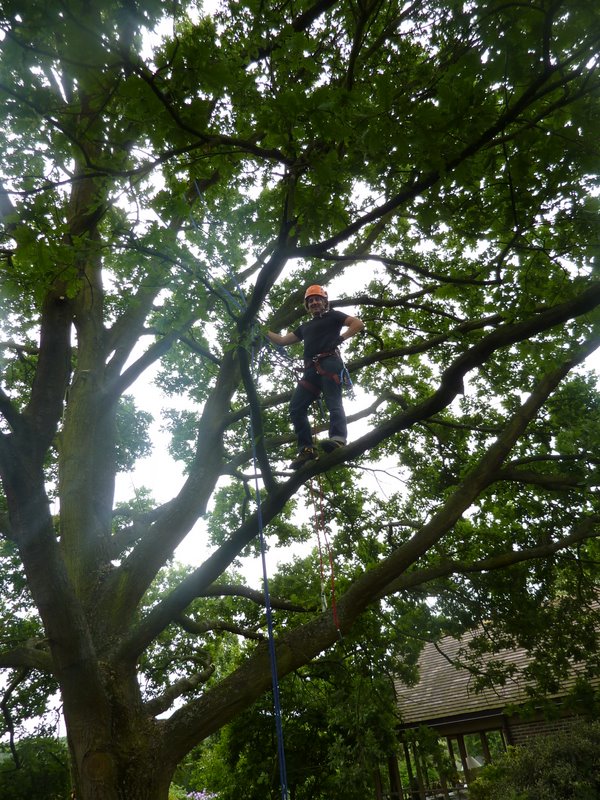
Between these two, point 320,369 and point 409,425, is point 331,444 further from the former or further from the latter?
point 320,369

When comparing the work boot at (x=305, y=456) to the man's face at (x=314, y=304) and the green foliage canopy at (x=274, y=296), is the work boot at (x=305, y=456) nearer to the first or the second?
the green foliage canopy at (x=274, y=296)

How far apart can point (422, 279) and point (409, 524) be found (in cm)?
330

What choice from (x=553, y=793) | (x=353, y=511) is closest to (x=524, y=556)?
(x=353, y=511)

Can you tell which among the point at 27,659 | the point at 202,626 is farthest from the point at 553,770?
the point at 27,659

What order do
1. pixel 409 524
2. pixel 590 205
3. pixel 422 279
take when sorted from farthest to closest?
pixel 409 524 → pixel 422 279 → pixel 590 205

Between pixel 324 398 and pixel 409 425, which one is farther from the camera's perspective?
pixel 324 398

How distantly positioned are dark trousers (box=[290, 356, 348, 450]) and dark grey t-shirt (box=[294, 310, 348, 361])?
4.8 inches

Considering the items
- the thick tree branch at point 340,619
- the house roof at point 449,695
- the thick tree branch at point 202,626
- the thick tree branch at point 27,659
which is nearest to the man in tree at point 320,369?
the thick tree branch at point 340,619

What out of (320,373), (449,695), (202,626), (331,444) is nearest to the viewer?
(331,444)

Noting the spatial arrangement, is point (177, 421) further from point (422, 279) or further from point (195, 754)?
point (195, 754)

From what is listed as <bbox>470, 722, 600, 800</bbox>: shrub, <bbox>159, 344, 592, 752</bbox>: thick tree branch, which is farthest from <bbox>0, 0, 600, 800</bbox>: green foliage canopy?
<bbox>470, 722, 600, 800</bbox>: shrub

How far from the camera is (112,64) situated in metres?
2.37

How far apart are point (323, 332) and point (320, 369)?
0.37 meters

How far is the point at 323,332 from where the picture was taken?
4828 mm
